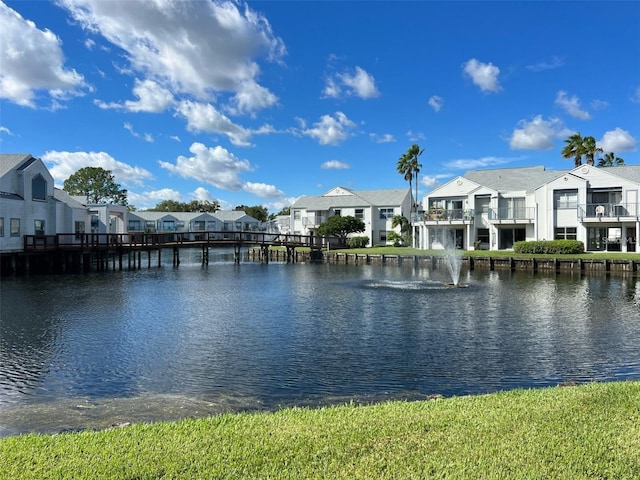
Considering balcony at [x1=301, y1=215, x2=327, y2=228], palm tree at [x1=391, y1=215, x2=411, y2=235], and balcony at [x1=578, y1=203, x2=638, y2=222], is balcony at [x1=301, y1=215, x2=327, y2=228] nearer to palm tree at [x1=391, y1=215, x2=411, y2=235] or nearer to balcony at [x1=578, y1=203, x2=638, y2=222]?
palm tree at [x1=391, y1=215, x2=411, y2=235]

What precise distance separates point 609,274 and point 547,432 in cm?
3533

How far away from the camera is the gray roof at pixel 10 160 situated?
42750 millimetres

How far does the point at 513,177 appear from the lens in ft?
178

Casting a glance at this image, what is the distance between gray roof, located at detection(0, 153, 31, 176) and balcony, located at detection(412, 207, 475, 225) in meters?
40.5

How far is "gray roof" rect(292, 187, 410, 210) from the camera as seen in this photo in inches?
2758

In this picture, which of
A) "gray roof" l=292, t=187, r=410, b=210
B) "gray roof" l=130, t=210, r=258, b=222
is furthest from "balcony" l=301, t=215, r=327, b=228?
"gray roof" l=130, t=210, r=258, b=222

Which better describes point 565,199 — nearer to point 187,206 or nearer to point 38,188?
point 38,188

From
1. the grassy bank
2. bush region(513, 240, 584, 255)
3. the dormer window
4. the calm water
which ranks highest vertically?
the dormer window

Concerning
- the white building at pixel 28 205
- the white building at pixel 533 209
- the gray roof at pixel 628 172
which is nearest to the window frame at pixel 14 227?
the white building at pixel 28 205

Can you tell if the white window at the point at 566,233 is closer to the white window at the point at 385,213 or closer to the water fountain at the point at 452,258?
the water fountain at the point at 452,258

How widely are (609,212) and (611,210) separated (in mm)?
237

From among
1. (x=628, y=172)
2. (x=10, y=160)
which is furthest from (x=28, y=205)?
(x=628, y=172)

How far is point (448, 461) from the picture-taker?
5.32 m

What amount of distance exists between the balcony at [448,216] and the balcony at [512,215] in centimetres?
219
